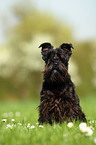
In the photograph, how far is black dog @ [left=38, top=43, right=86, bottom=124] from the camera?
4.98 metres

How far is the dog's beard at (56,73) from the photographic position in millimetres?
4945

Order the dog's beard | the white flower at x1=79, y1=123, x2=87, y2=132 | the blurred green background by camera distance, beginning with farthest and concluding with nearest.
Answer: the blurred green background, the dog's beard, the white flower at x1=79, y1=123, x2=87, y2=132

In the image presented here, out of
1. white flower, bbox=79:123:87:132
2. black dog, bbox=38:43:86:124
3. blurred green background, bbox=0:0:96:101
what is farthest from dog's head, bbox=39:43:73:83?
blurred green background, bbox=0:0:96:101

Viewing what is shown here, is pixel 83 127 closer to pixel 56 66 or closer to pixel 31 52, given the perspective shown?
pixel 56 66

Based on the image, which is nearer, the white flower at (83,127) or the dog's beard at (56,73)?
the white flower at (83,127)

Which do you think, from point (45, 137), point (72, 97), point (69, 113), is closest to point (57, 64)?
point (72, 97)

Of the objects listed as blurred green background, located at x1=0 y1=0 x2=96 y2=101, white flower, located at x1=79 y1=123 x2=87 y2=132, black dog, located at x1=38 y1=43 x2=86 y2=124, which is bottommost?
white flower, located at x1=79 y1=123 x2=87 y2=132

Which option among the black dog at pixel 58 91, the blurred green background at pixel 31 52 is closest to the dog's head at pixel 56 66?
the black dog at pixel 58 91

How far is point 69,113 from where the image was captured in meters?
5.16

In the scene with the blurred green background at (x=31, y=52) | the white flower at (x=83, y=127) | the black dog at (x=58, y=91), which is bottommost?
the white flower at (x=83, y=127)

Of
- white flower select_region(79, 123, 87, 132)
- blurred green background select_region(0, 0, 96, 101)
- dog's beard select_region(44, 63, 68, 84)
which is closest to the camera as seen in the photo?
white flower select_region(79, 123, 87, 132)

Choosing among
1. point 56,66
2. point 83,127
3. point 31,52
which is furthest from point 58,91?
point 31,52

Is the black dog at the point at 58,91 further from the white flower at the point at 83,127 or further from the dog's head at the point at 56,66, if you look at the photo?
the white flower at the point at 83,127

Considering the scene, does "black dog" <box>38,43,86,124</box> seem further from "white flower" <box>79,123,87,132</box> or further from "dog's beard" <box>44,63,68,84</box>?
"white flower" <box>79,123,87,132</box>
